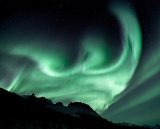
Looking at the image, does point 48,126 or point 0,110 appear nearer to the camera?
point 48,126

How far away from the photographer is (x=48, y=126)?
156ft

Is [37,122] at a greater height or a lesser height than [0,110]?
lesser

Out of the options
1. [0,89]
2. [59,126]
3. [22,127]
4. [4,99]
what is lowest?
[22,127]

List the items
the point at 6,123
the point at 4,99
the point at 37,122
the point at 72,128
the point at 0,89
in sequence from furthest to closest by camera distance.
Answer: the point at 0,89 → the point at 4,99 → the point at 72,128 → the point at 37,122 → the point at 6,123

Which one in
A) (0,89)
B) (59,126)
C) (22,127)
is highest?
(0,89)

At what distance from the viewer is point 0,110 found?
53031 mm

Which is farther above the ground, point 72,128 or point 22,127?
point 72,128

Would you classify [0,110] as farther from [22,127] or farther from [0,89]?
[0,89]

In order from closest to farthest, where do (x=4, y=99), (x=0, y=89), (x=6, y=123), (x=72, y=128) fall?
(x=6, y=123) → (x=72, y=128) → (x=4, y=99) → (x=0, y=89)

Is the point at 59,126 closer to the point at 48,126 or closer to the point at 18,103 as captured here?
the point at 48,126

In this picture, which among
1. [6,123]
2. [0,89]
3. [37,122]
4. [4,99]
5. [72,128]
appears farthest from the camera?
[0,89]

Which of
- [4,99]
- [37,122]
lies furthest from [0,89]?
[37,122]

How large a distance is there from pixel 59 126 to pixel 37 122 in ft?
18.4

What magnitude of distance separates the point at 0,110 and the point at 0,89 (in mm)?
22891
